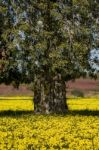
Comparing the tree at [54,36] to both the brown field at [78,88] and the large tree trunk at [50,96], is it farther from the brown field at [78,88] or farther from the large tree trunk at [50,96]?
the brown field at [78,88]

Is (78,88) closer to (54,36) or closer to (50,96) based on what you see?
(50,96)

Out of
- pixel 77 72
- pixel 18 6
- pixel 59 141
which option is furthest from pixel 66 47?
pixel 59 141

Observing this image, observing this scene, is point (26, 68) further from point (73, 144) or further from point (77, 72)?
point (73, 144)

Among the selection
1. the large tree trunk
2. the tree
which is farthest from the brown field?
the tree

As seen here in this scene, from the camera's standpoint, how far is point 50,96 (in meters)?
39.3

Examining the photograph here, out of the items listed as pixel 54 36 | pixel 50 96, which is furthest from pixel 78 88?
pixel 54 36

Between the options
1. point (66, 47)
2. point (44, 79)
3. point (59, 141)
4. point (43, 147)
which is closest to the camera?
point (43, 147)

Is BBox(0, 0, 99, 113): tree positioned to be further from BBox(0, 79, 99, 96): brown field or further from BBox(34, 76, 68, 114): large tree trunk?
BBox(0, 79, 99, 96): brown field

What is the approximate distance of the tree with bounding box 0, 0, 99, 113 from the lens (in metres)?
36.0

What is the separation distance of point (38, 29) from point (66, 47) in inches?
82.1

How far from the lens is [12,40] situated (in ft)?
121

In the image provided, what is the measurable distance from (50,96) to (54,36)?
176 inches

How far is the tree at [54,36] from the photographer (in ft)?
118

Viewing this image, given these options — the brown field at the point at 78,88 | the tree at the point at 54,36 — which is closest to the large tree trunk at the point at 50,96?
the tree at the point at 54,36
